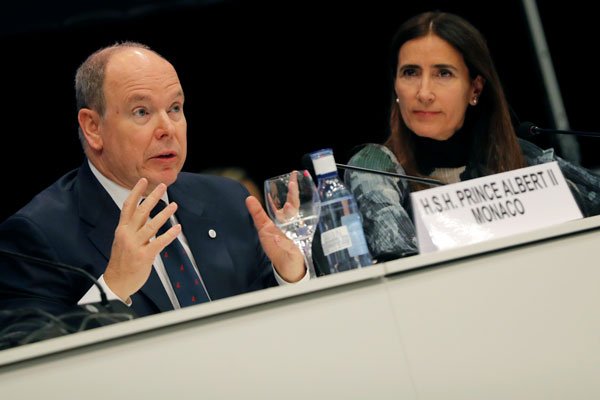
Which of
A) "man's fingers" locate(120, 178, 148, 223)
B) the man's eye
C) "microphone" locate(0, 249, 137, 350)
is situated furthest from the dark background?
"microphone" locate(0, 249, 137, 350)

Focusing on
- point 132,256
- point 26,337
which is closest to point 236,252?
point 132,256

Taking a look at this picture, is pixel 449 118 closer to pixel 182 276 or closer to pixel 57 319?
pixel 182 276

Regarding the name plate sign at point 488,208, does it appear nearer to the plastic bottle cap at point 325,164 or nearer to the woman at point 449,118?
the plastic bottle cap at point 325,164

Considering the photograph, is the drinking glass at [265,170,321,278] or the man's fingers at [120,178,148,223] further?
the drinking glass at [265,170,321,278]

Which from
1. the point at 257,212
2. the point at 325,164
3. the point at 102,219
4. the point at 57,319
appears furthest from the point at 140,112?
the point at 57,319

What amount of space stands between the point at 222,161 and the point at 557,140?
4.10 feet

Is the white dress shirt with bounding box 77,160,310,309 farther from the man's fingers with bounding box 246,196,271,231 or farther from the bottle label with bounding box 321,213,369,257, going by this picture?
the bottle label with bounding box 321,213,369,257

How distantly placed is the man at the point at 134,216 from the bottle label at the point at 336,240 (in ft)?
0.82

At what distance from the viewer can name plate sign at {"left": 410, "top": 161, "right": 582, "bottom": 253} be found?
151 cm

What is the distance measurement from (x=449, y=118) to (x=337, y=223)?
102 centimetres

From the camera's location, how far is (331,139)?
294cm

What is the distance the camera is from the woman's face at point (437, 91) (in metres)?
2.69

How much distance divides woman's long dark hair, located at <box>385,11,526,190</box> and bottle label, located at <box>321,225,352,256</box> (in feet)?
3.16

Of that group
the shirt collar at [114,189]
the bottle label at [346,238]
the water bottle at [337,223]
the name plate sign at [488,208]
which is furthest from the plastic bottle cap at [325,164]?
the shirt collar at [114,189]
